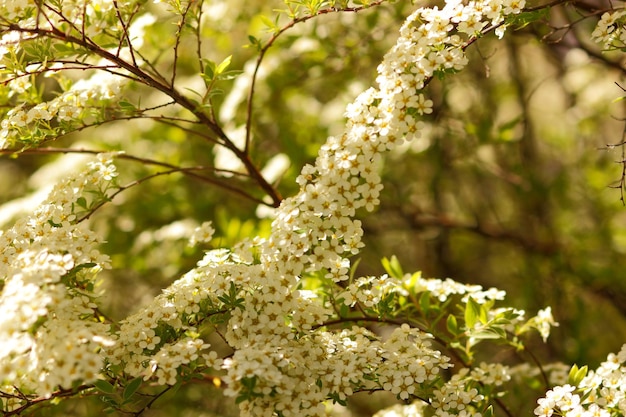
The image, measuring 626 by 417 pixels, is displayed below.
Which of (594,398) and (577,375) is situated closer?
(594,398)

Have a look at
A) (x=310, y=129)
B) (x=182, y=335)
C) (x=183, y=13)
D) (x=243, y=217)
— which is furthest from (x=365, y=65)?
(x=182, y=335)

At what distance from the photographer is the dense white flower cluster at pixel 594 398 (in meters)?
1.64

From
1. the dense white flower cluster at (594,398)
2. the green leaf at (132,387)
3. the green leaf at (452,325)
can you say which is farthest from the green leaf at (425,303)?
the green leaf at (132,387)

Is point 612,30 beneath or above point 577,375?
above

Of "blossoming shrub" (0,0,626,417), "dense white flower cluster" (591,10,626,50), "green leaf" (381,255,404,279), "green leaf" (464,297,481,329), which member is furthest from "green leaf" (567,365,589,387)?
"dense white flower cluster" (591,10,626,50)

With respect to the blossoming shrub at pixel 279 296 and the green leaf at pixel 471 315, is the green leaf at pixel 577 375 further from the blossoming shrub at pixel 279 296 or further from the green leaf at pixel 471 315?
the green leaf at pixel 471 315

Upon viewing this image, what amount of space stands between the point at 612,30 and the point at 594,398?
934 millimetres

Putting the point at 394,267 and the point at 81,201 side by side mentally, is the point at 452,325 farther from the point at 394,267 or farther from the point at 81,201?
the point at 81,201

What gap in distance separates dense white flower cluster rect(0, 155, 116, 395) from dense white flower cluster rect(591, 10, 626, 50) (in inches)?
55.1

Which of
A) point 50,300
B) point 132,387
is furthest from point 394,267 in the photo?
point 50,300

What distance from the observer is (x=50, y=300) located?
1400mm

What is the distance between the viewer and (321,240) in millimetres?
1686

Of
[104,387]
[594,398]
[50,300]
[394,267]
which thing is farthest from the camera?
[394,267]

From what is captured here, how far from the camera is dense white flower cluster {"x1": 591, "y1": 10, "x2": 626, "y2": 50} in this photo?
1704 mm
